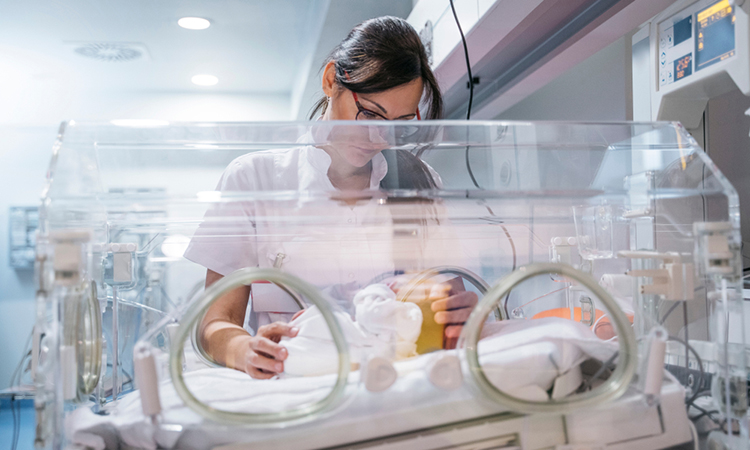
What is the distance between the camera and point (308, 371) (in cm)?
67

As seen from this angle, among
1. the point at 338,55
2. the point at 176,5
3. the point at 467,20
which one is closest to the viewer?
the point at 338,55

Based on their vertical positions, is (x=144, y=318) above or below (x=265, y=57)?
below

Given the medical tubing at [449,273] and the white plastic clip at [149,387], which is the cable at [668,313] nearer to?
the medical tubing at [449,273]

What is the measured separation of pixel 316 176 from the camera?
2.60 feet

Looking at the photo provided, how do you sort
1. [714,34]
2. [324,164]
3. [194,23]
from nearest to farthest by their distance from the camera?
[324,164], [714,34], [194,23]

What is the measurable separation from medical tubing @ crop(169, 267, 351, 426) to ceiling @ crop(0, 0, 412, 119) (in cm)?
187

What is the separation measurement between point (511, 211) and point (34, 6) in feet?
11.1

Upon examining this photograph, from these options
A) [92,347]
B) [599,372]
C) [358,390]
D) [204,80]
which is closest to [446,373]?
[358,390]

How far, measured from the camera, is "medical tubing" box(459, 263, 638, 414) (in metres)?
0.62

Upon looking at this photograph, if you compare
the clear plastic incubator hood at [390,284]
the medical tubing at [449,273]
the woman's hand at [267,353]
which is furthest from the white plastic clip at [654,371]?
the woman's hand at [267,353]

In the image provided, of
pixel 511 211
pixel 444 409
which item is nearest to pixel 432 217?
pixel 511 211

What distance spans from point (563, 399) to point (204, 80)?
4408 mm

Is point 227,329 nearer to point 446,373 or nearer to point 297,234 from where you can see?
point 297,234

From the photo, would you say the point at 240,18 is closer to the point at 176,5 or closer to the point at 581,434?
the point at 176,5
